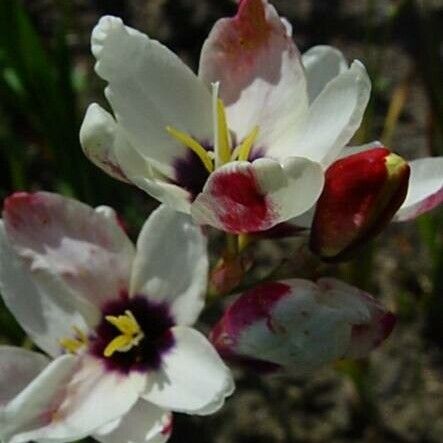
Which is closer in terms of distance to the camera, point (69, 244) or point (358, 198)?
point (358, 198)

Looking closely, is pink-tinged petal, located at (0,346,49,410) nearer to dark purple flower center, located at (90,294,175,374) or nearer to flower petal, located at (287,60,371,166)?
dark purple flower center, located at (90,294,175,374)

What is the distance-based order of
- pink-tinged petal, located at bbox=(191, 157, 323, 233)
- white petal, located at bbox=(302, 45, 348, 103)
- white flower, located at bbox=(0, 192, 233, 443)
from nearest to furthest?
1. pink-tinged petal, located at bbox=(191, 157, 323, 233)
2. white flower, located at bbox=(0, 192, 233, 443)
3. white petal, located at bbox=(302, 45, 348, 103)

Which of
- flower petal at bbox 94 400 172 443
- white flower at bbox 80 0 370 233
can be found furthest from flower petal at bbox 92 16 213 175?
flower petal at bbox 94 400 172 443

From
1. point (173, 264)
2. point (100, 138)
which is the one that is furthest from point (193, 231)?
point (100, 138)

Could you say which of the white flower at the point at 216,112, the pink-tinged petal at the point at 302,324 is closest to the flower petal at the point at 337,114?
the white flower at the point at 216,112

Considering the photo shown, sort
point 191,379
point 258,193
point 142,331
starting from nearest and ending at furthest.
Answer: point 258,193 → point 191,379 → point 142,331

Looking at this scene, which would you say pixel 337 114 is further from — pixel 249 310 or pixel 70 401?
pixel 70 401

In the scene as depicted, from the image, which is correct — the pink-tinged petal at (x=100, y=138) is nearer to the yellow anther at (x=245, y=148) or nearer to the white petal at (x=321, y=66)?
the yellow anther at (x=245, y=148)
